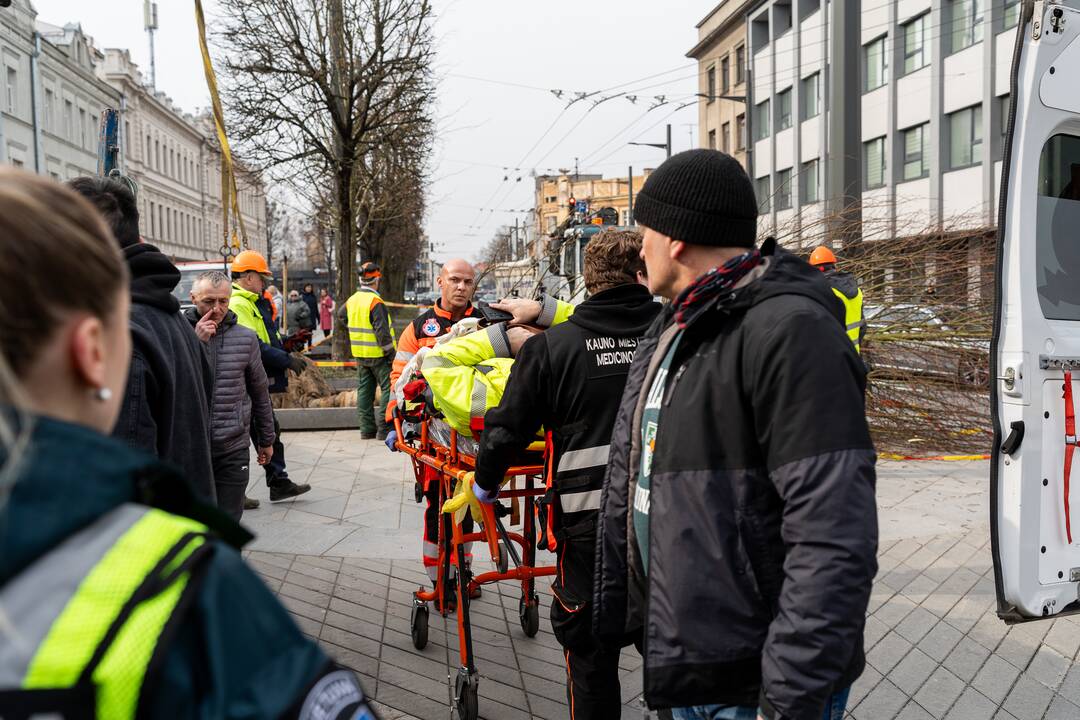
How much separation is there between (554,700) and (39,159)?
4835 centimetres

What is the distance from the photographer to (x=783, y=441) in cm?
195

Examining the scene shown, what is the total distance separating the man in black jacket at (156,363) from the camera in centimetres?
293

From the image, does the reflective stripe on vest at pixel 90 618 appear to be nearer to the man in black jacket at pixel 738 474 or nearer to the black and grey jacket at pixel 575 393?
the man in black jacket at pixel 738 474

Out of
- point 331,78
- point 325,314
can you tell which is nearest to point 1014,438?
point 331,78

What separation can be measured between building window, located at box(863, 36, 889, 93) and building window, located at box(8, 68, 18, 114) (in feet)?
121

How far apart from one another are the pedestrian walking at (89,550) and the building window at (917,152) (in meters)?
31.6

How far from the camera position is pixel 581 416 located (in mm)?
3449

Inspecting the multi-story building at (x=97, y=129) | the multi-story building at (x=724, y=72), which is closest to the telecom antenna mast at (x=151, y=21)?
the multi-story building at (x=97, y=129)

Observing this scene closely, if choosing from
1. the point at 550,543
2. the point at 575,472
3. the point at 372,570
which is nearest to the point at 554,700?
the point at 550,543

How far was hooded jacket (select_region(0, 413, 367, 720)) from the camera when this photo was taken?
985 mm

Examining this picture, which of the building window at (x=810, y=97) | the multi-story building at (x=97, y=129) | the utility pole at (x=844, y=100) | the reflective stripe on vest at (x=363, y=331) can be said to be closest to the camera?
the reflective stripe on vest at (x=363, y=331)

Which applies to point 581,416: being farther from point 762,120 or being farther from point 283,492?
point 762,120

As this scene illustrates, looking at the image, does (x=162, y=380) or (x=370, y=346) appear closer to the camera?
(x=162, y=380)

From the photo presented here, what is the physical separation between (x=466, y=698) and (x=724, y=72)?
46.3 metres
